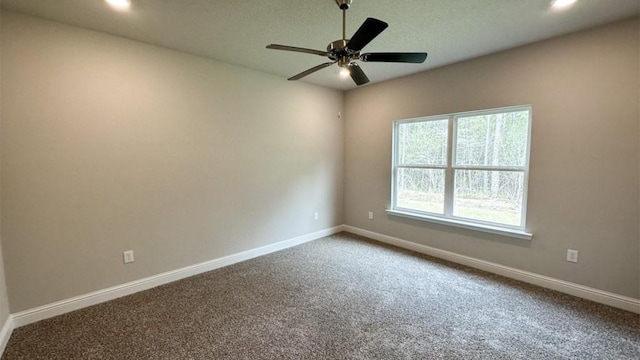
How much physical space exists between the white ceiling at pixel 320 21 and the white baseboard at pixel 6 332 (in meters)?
2.41

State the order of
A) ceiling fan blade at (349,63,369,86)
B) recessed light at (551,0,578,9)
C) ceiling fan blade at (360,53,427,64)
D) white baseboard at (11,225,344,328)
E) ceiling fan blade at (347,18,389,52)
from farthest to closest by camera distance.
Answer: white baseboard at (11,225,344,328), ceiling fan blade at (349,63,369,86), recessed light at (551,0,578,9), ceiling fan blade at (360,53,427,64), ceiling fan blade at (347,18,389,52)

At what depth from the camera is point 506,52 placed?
2.98 meters

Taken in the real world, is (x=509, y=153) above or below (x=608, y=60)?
below

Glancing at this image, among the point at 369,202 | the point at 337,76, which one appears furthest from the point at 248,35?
the point at 369,202

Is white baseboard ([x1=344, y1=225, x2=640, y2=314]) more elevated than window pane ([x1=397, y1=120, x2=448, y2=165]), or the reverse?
window pane ([x1=397, y1=120, x2=448, y2=165])

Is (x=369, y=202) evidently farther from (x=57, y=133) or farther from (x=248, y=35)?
(x=57, y=133)

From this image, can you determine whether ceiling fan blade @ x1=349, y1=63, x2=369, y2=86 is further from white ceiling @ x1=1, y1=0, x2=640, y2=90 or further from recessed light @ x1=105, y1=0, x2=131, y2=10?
recessed light @ x1=105, y1=0, x2=131, y2=10

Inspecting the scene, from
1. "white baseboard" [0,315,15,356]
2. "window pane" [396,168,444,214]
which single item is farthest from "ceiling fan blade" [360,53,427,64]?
"white baseboard" [0,315,15,356]

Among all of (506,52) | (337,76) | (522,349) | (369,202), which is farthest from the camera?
(369,202)

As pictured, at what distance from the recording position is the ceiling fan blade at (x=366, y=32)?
1.55m

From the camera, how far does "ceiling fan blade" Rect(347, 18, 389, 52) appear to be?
5.08ft

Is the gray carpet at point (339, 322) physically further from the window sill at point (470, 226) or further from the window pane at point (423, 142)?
the window pane at point (423, 142)

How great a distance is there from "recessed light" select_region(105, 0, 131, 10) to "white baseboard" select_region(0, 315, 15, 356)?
2.55 metres

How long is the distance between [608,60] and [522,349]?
8.41 feet
